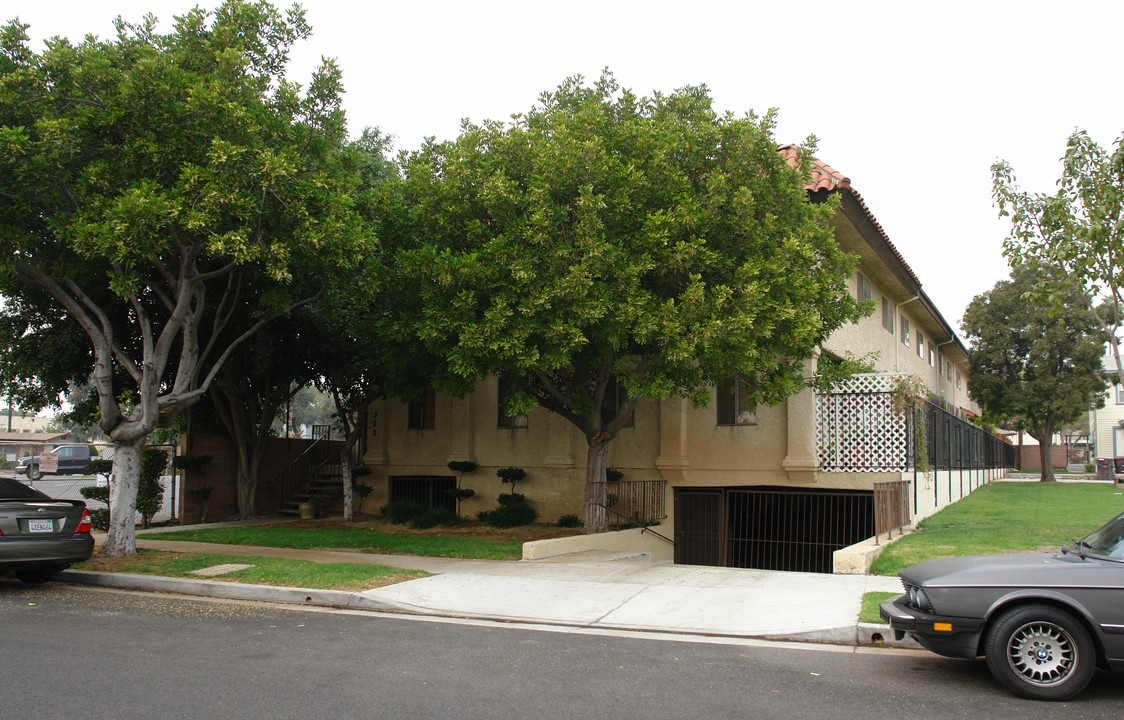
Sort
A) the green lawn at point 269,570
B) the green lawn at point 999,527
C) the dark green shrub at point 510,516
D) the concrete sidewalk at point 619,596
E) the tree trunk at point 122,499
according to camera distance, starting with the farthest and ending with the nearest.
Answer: the dark green shrub at point 510,516 → the tree trunk at point 122,499 → the green lawn at point 999,527 → the green lawn at point 269,570 → the concrete sidewalk at point 619,596

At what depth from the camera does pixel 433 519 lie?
1786 cm

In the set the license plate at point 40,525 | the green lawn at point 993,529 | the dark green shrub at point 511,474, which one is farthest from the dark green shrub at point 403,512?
the green lawn at point 993,529

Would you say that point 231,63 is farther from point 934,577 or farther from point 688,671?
point 934,577

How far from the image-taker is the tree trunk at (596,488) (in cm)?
1527

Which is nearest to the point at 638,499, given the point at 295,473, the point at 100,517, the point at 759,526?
the point at 759,526

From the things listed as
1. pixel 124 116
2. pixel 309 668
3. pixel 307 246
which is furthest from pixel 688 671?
pixel 124 116

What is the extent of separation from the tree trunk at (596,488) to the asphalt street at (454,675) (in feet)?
23.8

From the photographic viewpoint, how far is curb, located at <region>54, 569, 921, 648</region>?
7.11 meters

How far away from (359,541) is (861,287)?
1291cm

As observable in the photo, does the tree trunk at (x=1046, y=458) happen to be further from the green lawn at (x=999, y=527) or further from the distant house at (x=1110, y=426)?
the distant house at (x=1110, y=426)

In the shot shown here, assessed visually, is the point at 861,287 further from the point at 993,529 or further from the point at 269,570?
the point at 269,570

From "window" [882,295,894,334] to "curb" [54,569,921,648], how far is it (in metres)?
16.5

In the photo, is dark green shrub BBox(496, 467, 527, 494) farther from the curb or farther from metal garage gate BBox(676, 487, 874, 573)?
the curb

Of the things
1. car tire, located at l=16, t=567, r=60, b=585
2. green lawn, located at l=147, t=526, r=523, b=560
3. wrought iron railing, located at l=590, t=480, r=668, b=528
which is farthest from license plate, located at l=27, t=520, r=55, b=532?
wrought iron railing, located at l=590, t=480, r=668, b=528
